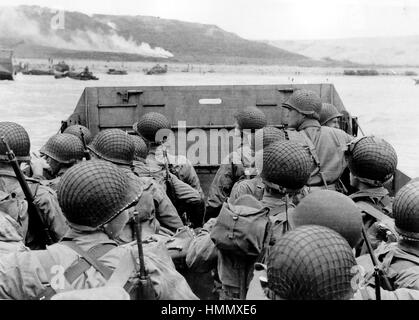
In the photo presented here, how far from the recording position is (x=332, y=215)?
2.77 m

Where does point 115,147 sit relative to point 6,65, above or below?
above

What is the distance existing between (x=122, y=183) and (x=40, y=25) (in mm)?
63917

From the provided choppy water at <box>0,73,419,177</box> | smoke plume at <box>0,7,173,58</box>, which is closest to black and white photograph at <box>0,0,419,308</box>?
choppy water at <box>0,73,419,177</box>

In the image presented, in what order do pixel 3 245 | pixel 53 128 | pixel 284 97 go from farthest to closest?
pixel 53 128 → pixel 284 97 → pixel 3 245

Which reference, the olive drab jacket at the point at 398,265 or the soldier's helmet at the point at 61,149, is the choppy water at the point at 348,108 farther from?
the olive drab jacket at the point at 398,265

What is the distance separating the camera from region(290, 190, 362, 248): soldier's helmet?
2768mm

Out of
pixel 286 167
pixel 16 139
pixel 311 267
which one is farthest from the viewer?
pixel 16 139

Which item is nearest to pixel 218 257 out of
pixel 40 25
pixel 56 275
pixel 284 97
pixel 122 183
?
pixel 122 183

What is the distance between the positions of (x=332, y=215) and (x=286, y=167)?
0.94 metres

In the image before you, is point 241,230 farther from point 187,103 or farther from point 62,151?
point 187,103

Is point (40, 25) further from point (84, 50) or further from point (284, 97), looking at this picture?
point (284, 97)

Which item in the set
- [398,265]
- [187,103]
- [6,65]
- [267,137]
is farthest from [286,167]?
[6,65]

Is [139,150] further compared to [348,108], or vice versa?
[348,108]
